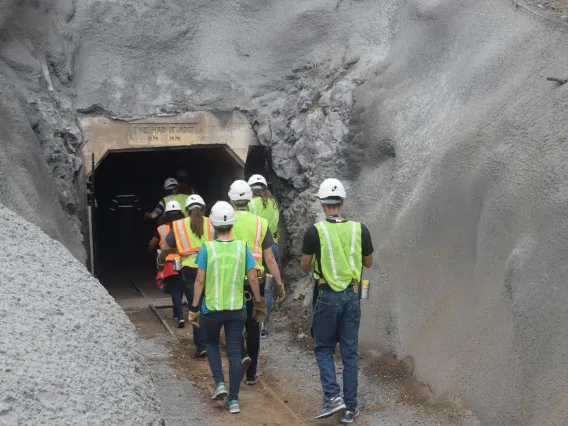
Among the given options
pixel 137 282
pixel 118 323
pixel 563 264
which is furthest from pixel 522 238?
pixel 137 282

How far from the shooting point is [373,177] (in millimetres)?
11234

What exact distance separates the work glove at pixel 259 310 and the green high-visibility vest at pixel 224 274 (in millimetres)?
595

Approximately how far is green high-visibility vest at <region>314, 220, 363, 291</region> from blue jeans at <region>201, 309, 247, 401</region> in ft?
2.96

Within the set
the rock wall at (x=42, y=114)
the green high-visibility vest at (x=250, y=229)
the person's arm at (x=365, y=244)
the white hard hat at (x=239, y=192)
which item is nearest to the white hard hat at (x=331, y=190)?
the person's arm at (x=365, y=244)

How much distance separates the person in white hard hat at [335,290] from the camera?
766 cm

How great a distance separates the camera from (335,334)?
7.84 metres

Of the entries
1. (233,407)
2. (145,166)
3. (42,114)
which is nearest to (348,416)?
(233,407)

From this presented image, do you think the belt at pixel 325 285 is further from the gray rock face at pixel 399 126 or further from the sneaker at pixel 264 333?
the sneaker at pixel 264 333

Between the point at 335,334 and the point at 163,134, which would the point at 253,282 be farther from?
the point at 163,134

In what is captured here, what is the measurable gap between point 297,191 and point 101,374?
755cm

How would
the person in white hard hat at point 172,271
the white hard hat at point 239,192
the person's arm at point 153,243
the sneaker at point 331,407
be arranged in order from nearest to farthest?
the sneaker at point 331,407 < the white hard hat at point 239,192 < the person in white hard hat at point 172,271 < the person's arm at point 153,243

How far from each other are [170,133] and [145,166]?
325 inches

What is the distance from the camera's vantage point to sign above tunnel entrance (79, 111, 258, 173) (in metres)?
12.6

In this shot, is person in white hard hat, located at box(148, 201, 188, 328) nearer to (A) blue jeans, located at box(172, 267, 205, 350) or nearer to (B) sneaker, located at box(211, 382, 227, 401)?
(A) blue jeans, located at box(172, 267, 205, 350)
